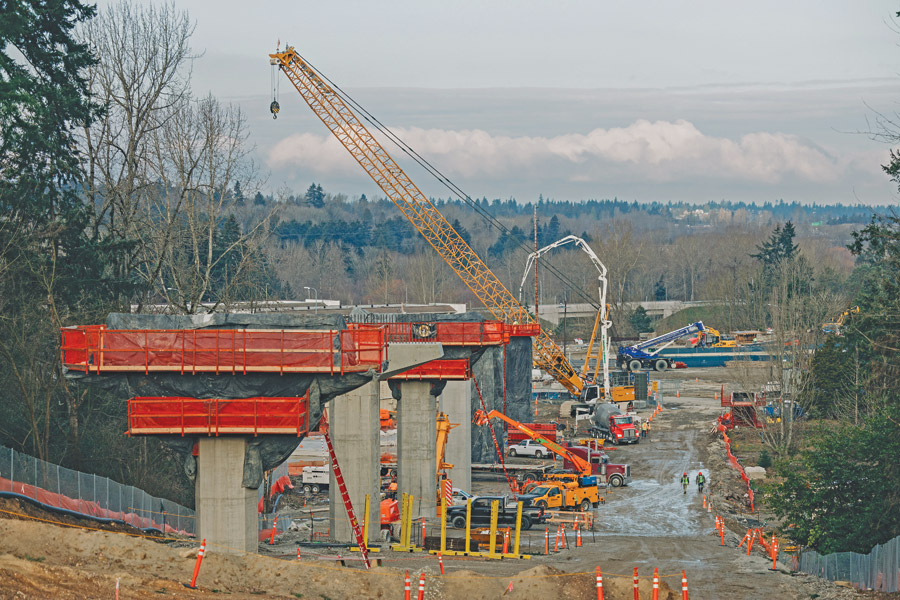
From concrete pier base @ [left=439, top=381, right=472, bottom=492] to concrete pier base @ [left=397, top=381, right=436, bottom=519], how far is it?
7393 millimetres

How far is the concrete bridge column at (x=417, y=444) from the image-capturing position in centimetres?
4612

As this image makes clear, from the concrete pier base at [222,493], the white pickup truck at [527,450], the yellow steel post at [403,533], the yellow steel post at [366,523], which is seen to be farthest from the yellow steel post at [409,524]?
the white pickup truck at [527,450]

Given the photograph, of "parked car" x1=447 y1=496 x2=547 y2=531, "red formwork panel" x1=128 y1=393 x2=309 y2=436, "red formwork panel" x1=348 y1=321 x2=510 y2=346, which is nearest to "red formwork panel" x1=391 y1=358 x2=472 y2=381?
"red formwork panel" x1=348 y1=321 x2=510 y2=346

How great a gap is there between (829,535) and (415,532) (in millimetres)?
16155

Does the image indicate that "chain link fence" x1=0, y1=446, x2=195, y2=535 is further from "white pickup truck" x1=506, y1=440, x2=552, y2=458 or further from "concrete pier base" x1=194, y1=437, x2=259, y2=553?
"white pickup truck" x1=506, y1=440, x2=552, y2=458

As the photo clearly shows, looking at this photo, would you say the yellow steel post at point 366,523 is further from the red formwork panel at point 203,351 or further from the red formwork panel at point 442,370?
the red formwork panel at point 203,351

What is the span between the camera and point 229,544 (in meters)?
28.5

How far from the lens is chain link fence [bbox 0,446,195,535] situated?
3331 centimetres

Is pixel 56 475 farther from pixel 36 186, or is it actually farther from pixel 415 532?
pixel 36 186

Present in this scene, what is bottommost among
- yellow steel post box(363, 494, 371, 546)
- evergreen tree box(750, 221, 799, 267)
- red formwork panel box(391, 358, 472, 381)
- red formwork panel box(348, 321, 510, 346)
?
yellow steel post box(363, 494, 371, 546)

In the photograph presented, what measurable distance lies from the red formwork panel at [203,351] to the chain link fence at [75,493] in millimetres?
6749

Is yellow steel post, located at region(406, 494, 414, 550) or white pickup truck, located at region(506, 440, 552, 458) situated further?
white pickup truck, located at region(506, 440, 552, 458)

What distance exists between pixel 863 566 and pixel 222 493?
1864cm

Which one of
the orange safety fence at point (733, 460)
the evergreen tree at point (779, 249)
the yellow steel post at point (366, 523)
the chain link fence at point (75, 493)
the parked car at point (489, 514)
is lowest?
the orange safety fence at point (733, 460)
